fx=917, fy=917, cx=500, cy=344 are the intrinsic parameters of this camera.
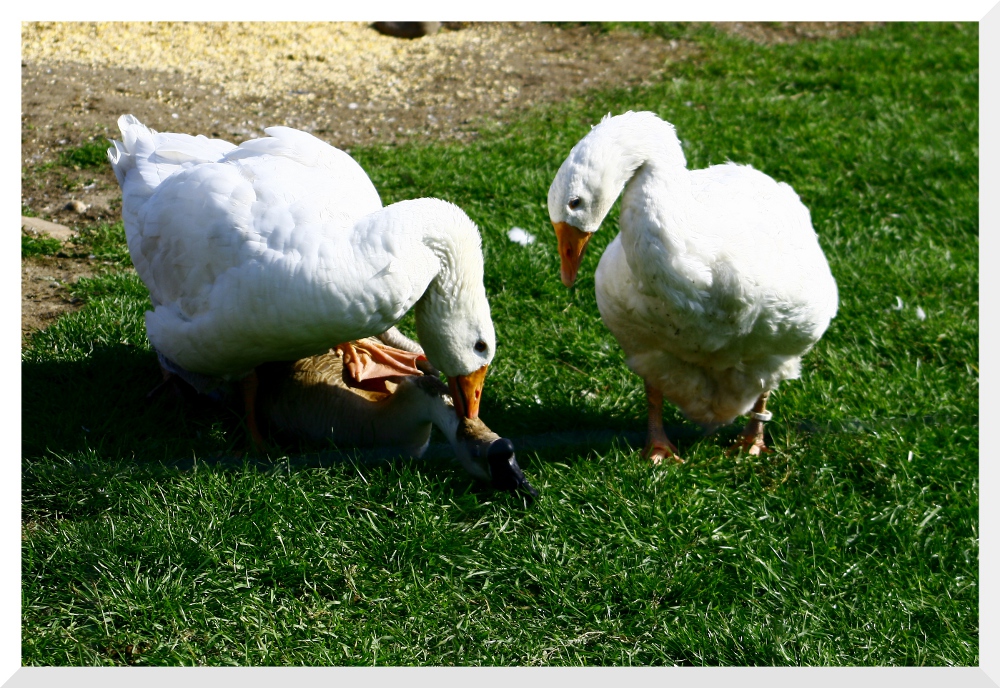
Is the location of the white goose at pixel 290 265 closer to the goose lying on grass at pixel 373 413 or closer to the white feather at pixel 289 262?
the white feather at pixel 289 262

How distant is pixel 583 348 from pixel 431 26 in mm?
4637

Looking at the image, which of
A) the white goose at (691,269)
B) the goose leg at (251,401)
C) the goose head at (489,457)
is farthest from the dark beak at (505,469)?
the goose leg at (251,401)

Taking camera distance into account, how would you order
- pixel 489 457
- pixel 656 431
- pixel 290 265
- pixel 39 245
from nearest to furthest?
pixel 290 265 → pixel 489 457 → pixel 656 431 → pixel 39 245

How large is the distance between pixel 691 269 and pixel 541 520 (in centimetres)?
123

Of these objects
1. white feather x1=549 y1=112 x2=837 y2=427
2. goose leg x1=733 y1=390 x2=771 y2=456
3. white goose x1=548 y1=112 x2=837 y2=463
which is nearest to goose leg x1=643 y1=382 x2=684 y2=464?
white goose x1=548 y1=112 x2=837 y2=463

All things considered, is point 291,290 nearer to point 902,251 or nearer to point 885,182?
point 902,251

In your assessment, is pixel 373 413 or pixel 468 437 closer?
pixel 468 437

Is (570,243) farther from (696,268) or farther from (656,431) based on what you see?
(656,431)

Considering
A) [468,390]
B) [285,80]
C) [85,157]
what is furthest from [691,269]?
[285,80]

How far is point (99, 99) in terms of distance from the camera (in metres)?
6.84

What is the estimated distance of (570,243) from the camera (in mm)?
3604

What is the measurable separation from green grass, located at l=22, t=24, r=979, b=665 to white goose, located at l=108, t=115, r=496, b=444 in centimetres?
52

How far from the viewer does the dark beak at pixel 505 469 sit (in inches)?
149

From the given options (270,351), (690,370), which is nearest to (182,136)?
(270,351)
